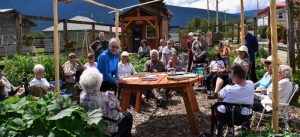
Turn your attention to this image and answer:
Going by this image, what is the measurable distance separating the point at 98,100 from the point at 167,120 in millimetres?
2521

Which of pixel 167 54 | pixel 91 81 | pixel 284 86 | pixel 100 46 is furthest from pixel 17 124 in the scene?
pixel 167 54

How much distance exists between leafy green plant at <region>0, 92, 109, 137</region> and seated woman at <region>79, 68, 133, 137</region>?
1.02 ft

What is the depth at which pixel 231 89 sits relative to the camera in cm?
448

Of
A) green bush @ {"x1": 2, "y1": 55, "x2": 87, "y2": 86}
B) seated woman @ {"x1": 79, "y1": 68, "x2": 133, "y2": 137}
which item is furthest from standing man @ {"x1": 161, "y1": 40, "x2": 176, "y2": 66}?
seated woman @ {"x1": 79, "y1": 68, "x2": 133, "y2": 137}

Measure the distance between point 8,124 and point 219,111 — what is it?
235cm

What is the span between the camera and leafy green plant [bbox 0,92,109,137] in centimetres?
341

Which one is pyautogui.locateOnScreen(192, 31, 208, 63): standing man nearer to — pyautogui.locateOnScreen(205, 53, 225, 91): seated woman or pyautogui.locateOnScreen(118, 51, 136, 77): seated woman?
pyautogui.locateOnScreen(205, 53, 225, 91): seated woman

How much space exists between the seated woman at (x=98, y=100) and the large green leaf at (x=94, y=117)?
30 centimetres

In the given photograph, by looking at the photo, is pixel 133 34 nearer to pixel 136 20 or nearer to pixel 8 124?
pixel 136 20

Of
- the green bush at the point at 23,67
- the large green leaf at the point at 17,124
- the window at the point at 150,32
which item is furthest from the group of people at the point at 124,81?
the window at the point at 150,32

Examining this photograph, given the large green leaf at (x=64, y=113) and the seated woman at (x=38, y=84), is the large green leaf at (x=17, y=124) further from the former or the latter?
the seated woman at (x=38, y=84)

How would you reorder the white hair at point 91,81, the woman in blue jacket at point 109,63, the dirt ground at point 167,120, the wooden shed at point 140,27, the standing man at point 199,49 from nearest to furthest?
the white hair at point 91,81 → the dirt ground at point 167,120 → the woman in blue jacket at point 109,63 → the standing man at point 199,49 → the wooden shed at point 140,27

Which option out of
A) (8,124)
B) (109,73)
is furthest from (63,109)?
(109,73)

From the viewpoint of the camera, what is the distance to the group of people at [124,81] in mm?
4062
